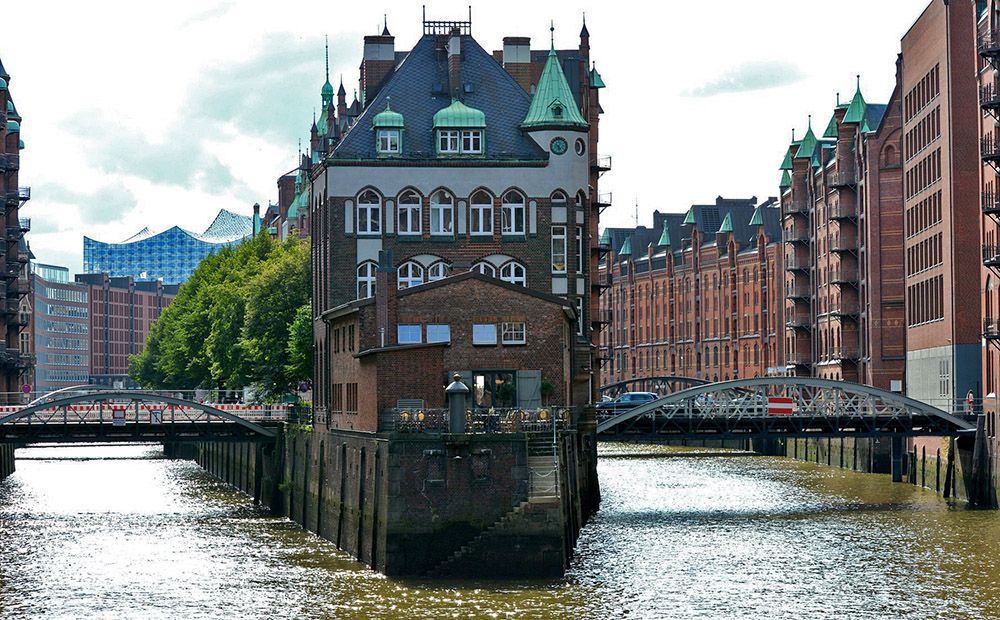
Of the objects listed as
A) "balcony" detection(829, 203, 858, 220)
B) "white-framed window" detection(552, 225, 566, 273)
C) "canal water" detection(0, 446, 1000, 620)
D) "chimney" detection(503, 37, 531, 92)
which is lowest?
"canal water" detection(0, 446, 1000, 620)

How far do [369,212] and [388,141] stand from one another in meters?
3.00

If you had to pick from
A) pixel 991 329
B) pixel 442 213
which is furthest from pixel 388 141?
pixel 991 329

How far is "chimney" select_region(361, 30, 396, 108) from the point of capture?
3509 inches

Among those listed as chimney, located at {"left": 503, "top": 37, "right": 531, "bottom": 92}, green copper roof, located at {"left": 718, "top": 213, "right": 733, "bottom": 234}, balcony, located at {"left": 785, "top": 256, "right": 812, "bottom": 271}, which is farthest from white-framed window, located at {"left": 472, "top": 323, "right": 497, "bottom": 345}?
green copper roof, located at {"left": 718, "top": 213, "right": 733, "bottom": 234}

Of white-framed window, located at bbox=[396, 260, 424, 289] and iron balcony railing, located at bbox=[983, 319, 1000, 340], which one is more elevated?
white-framed window, located at bbox=[396, 260, 424, 289]

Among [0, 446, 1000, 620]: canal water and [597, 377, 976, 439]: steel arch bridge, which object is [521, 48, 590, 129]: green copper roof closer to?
[597, 377, 976, 439]: steel arch bridge

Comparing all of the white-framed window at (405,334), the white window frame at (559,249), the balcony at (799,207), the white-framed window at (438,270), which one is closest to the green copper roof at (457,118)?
the white window frame at (559,249)

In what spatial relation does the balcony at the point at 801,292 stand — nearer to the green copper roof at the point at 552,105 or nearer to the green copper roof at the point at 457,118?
the green copper roof at the point at 552,105

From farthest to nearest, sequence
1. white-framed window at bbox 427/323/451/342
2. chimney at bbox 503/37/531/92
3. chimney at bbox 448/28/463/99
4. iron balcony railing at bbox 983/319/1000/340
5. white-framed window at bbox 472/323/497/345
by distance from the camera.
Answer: chimney at bbox 503/37/531/92, iron balcony railing at bbox 983/319/1000/340, chimney at bbox 448/28/463/99, white-framed window at bbox 472/323/497/345, white-framed window at bbox 427/323/451/342

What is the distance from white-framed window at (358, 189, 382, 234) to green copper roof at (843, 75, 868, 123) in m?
57.6

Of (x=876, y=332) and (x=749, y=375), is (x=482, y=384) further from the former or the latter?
(x=749, y=375)

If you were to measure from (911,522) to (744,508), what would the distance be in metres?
9.97

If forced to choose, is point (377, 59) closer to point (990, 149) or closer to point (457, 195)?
point (457, 195)

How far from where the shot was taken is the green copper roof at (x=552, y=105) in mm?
82125
